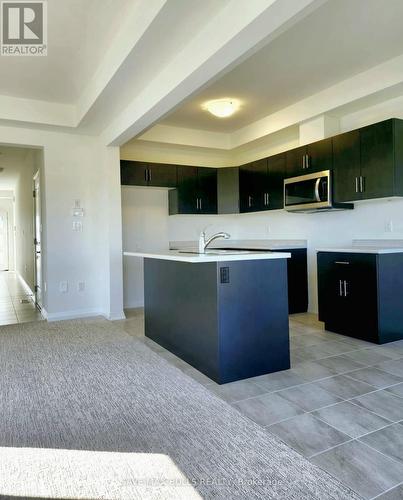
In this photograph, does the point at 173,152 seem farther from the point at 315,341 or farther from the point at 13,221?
the point at 13,221

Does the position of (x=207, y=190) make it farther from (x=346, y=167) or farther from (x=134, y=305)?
(x=346, y=167)

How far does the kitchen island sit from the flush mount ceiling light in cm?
231

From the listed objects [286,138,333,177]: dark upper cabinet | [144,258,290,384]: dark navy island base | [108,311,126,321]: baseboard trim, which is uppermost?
[286,138,333,177]: dark upper cabinet

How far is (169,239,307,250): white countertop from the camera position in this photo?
501 centimetres

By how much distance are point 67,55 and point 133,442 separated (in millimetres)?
3201

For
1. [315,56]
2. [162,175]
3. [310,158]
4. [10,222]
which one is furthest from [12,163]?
[315,56]

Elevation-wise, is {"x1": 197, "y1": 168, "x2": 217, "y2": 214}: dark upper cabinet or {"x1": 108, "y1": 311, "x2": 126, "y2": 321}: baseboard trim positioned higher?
{"x1": 197, "y1": 168, "x2": 217, "y2": 214}: dark upper cabinet

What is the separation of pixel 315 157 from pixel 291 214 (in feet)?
3.62

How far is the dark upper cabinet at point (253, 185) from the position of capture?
5.40 meters

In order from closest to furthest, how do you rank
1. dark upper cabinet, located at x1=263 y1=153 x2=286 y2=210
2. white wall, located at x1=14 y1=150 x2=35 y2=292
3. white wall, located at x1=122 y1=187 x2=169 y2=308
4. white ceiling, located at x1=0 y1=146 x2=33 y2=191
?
A: 1. dark upper cabinet, located at x1=263 y1=153 x2=286 y2=210
2. white wall, located at x1=122 y1=187 x2=169 y2=308
3. white ceiling, located at x1=0 y1=146 x2=33 y2=191
4. white wall, located at x1=14 y1=150 x2=35 y2=292

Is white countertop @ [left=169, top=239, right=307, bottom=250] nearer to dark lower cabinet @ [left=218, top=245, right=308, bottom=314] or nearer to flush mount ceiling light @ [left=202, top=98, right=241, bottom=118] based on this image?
dark lower cabinet @ [left=218, top=245, right=308, bottom=314]

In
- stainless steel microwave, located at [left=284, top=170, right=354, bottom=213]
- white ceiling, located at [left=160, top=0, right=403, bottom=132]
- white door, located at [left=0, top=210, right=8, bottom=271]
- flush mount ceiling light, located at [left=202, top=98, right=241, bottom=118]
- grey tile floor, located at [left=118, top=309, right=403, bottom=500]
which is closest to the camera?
grey tile floor, located at [left=118, top=309, right=403, bottom=500]

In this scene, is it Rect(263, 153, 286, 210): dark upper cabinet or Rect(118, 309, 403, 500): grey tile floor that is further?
Rect(263, 153, 286, 210): dark upper cabinet

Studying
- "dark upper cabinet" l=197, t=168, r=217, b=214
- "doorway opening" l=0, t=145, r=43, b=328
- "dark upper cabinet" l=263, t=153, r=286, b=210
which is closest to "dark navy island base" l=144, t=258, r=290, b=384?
"dark upper cabinet" l=263, t=153, r=286, b=210
